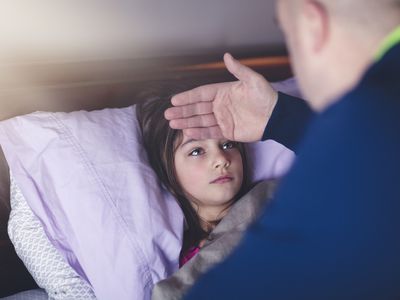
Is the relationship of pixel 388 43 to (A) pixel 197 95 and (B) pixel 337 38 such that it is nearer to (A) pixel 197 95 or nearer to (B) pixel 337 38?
(B) pixel 337 38

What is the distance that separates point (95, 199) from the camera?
1.00m

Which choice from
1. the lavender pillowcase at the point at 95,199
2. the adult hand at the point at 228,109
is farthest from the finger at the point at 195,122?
the lavender pillowcase at the point at 95,199

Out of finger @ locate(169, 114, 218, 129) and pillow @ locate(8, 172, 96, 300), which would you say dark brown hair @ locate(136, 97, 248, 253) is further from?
pillow @ locate(8, 172, 96, 300)

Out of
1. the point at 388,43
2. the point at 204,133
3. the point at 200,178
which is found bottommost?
the point at 200,178

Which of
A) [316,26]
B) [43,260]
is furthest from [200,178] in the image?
[316,26]

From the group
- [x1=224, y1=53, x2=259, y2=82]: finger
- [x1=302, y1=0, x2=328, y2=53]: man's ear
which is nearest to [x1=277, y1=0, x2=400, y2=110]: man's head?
[x1=302, y1=0, x2=328, y2=53]: man's ear

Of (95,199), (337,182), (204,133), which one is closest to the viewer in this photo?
(337,182)

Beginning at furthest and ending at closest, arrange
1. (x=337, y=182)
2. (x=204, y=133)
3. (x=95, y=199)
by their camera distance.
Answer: (x=204, y=133), (x=95, y=199), (x=337, y=182)

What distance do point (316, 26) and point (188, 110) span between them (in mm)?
588

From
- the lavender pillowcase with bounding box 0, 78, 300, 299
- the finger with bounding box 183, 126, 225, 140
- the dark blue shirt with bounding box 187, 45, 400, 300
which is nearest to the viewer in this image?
the dark blue shirt with bounding box 187, 45, 400, 300

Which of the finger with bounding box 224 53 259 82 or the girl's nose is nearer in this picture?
the finger with bounding box 224 53 259 82

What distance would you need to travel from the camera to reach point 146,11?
3.82ft

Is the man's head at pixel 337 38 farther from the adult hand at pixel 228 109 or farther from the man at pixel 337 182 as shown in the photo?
the adult hand at pixel 228 109

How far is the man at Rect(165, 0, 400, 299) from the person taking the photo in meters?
0.45
